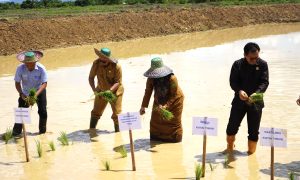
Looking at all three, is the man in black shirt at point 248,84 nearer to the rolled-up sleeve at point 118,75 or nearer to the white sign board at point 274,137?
the white sign board at point 274,137

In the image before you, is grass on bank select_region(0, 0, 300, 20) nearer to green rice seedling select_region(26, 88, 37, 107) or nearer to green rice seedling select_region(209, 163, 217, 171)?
green rice seedling select_region(26, 88, 37, 107)

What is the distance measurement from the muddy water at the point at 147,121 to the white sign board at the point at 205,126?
0.63m

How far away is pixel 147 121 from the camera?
30.3ft

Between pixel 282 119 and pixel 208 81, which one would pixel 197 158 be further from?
pixel 208 81

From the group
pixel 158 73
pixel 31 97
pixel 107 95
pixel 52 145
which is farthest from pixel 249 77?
pixel 31 97

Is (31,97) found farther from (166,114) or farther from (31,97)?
(166,114)

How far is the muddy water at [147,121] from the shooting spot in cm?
640

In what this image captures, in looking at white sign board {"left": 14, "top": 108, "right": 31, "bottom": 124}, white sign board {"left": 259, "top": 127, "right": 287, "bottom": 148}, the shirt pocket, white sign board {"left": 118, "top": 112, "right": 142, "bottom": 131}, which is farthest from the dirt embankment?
white sign board {"left": 259, "top": 127, "right": 287, "bottom": 148}

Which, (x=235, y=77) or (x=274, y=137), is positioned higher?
(x=235, y=77)

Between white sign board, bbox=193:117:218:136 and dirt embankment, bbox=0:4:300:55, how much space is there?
57.9ft

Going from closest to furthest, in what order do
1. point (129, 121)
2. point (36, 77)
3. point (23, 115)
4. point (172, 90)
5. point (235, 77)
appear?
point (129, 121), point (235, 77), point (23, 115), point (172, 90), point (36, 77)

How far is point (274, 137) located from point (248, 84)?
1276 millimetres

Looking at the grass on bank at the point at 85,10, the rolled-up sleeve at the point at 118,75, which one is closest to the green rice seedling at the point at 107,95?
the rolled-up sleeve at the point at 118,75

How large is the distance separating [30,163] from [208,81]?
763 centimetres
